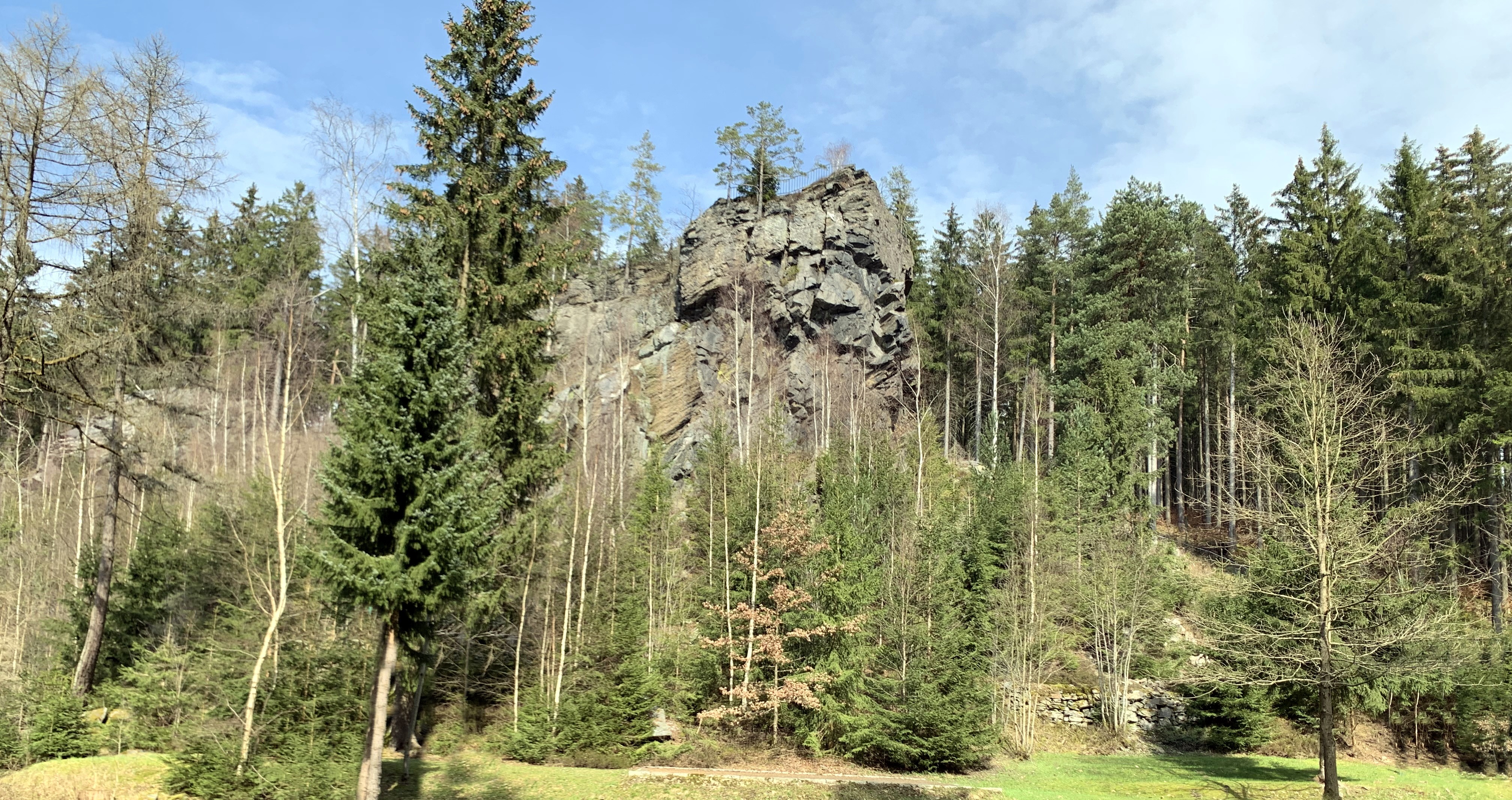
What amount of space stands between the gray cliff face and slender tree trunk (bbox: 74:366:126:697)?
2254cm

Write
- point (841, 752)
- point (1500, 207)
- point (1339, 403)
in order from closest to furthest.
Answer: point (1339, 403), point (841, 752), point (1500, 207)

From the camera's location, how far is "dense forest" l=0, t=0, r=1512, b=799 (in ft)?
39.8

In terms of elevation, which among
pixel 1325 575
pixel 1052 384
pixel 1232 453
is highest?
pixel 1052 384

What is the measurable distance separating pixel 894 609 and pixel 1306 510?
385 inches

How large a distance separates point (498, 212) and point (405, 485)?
732 centimetres

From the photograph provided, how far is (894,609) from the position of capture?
2109cm

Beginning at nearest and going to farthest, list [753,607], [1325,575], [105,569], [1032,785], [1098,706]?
[1325,575] → [105,569] → [1032,785] → [753,607] → [1098,706]

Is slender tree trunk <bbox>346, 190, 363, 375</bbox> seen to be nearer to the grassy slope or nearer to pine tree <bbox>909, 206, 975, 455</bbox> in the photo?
the grassy slope

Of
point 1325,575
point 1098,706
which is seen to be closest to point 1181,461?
point 1098,706

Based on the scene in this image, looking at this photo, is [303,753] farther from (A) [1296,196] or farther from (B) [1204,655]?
(A) [1296,196]

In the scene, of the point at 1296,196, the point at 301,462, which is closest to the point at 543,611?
the point at 301,462

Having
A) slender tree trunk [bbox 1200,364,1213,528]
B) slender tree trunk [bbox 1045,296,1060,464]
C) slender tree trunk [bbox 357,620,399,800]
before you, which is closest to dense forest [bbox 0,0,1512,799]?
slender tree trunk [bbox 357,620,399,800]

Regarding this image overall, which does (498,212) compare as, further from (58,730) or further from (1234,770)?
(1234,770)

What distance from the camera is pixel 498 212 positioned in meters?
16.8
